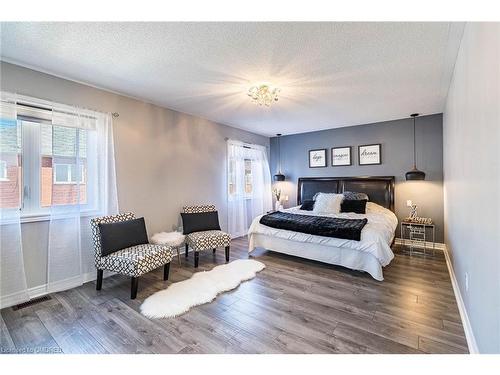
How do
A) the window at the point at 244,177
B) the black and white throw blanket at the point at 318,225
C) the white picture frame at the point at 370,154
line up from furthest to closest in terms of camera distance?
the window at the point at 244,177, the white picture frame at the point at 370,154, the black and white throw blanket at the point at 318,225

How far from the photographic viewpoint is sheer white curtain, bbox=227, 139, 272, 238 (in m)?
4.98

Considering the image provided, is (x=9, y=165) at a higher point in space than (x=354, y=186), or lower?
higher

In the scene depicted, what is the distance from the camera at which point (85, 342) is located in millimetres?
1811

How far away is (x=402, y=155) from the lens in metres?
4.48

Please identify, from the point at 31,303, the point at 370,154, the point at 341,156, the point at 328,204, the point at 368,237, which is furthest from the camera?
the point at 341,156

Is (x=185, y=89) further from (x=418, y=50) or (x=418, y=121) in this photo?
(x=418, y=121)

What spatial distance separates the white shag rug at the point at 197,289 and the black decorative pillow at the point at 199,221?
0.81 metres

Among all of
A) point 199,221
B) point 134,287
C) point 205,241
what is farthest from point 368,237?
point 134,287

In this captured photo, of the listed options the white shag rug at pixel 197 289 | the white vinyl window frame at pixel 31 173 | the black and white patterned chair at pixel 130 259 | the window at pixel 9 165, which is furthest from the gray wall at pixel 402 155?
the window at pixel 9 165

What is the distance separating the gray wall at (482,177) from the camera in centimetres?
116

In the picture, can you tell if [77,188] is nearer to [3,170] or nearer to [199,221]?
[3,170]

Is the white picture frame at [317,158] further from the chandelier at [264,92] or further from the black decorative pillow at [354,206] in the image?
the chandelier at [264,92]

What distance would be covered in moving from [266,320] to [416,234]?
12.4ft

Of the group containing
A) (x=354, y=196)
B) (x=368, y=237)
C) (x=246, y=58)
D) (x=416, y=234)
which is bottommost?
(x=416, y=234)
